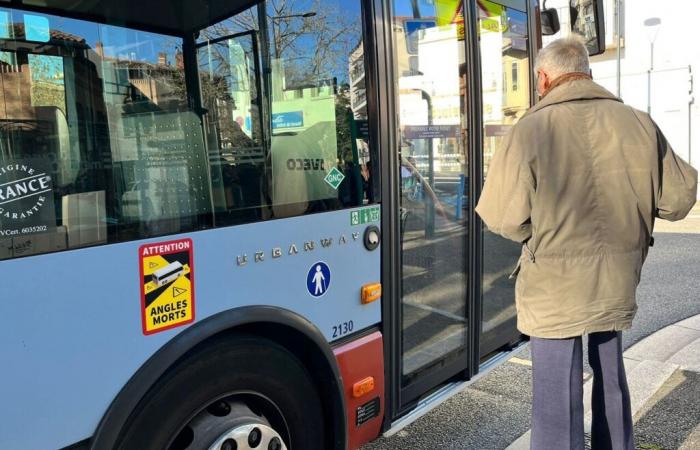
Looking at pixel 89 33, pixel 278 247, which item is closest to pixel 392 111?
pixel 278 247

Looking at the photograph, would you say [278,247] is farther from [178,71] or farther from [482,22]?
[482,22]

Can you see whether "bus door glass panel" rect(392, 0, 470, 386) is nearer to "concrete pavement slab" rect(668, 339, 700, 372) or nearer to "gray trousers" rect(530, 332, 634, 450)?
"gray trousers" rect(530, 332, 634, 450)

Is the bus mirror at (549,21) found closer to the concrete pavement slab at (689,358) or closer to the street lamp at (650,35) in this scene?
the concrete pavement slab at (689,358)

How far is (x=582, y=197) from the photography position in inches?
88.6


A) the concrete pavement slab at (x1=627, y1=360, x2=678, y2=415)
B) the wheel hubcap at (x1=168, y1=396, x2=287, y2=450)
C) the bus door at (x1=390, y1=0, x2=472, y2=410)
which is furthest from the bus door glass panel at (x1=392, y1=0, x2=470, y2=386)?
the concrete pavement slab at (x1=627, y1=360, x2=678, y2=415)

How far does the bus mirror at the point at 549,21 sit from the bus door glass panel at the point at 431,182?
4.01 feet

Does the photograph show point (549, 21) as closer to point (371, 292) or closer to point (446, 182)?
point (446, 182)

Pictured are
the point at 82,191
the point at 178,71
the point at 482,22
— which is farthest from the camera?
the point at 482,22

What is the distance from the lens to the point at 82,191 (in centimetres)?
175

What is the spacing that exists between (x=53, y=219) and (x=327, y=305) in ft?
3.69

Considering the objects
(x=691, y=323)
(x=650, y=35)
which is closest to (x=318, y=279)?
(x=691, y=323)

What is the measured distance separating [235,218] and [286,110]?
0.50 m

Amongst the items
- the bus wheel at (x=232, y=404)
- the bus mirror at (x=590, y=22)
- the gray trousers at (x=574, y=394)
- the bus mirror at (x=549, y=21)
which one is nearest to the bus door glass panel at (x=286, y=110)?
the bus wheel at (x=232, y=404)

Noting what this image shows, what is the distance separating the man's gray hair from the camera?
2361 millimetres
